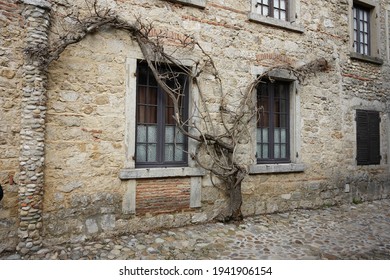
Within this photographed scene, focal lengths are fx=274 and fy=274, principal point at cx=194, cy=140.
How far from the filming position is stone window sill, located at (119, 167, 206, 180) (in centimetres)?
396

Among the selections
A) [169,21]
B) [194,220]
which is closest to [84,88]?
[169,21]

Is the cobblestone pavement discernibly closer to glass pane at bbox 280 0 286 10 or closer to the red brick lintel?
the red brick lintel

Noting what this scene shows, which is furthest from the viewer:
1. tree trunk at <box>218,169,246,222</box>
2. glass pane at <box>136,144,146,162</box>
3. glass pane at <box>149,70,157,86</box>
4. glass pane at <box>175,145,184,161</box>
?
tree trunk at <box>218,169,246,222</box>

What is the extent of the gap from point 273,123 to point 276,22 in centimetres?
195

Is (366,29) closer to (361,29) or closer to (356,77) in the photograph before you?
(361,29)

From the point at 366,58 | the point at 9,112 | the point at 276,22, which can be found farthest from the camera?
the point at 366,58

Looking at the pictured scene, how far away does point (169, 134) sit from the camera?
4.48 metres

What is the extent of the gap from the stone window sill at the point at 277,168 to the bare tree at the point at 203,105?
0.17 m

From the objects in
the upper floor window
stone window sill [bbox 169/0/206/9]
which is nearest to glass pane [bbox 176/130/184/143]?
stone window sill [bbox 169/0/206/9]

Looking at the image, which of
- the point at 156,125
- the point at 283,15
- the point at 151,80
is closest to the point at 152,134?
the point at 156,125

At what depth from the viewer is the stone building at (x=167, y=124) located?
3381mm

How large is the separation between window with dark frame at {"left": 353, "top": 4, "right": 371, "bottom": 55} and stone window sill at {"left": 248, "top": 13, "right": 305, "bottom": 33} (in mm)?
2123

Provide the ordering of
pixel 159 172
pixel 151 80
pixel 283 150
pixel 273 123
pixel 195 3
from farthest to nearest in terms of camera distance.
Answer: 1. pixel 283 150
2. pixel 273 123
3. pixel 195 3
4. pixel 151 80
5. pixel 159 172

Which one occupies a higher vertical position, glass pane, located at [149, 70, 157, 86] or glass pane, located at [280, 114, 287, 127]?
glass pane, located at [149, 70, 157, 86]
